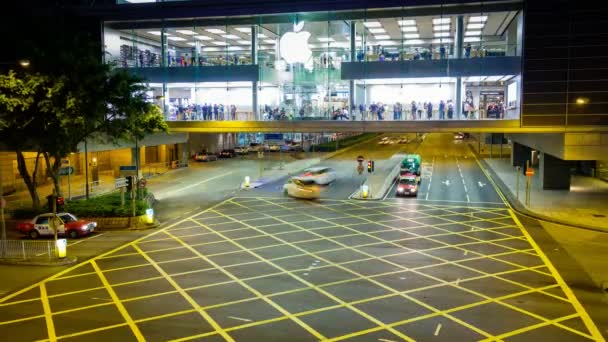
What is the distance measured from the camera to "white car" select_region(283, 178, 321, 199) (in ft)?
112

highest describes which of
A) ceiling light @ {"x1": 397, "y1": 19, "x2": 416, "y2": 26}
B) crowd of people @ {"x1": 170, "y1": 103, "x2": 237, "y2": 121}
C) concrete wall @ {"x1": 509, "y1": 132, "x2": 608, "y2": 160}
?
ceiling light @ {"x1": 397, "y1": 19, "x2": 416, "y2": 26}

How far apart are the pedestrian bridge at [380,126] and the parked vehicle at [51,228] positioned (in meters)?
16.3

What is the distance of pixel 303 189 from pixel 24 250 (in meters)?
17.5

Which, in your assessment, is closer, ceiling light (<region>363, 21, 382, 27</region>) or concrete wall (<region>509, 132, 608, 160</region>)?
concrete wall (<region>509, 132, 608, 160</region>)

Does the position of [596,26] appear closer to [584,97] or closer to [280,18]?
[584,97]

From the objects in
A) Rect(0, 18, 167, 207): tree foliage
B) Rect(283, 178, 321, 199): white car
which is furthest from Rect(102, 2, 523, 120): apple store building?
Rect(0, 18, 167, 207): tree foliage

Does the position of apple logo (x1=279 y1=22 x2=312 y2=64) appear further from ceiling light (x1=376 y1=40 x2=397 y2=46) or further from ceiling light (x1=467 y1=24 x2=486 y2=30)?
ceiling light (x1=467 y1=24 x2=486 y2=30)

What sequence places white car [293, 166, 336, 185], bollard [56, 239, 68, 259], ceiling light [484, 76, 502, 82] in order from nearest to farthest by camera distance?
bollard [56, 239, 68, 259] → ceiling light [484, 76, 502, 82] → white car [293, 166, 336, 185]

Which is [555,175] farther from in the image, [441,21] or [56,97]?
[56,97]

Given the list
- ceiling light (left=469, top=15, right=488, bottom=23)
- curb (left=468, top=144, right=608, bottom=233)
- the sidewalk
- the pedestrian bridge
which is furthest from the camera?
ceiling light (left=469, top=15, right=488, bottom=23)

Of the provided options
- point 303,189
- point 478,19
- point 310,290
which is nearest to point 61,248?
point 310,290

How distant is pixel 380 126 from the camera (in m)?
36.1

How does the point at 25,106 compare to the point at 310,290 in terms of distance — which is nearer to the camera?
the point at 310,290

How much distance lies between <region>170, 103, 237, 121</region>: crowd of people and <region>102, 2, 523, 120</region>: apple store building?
0.07 metres
